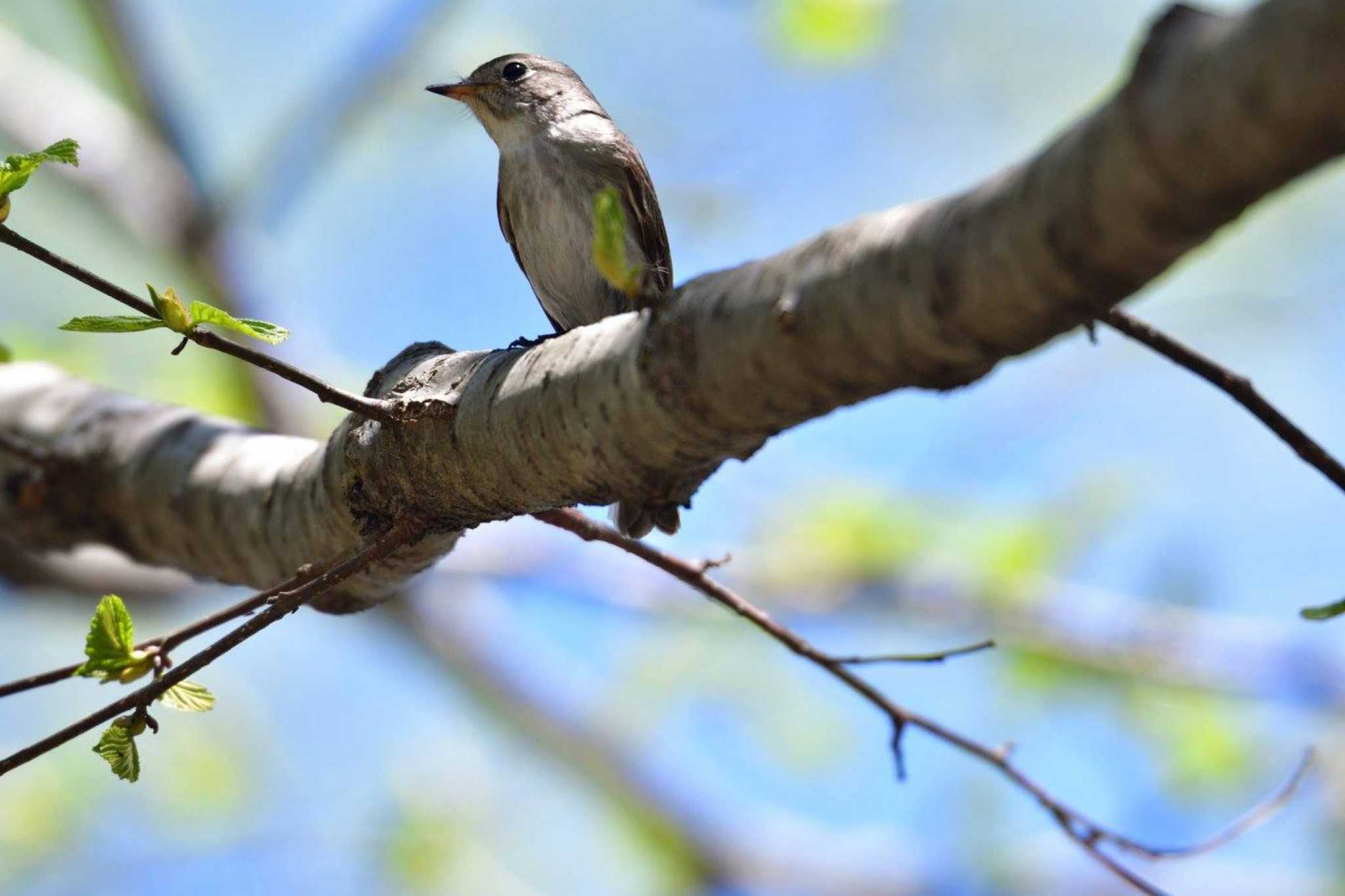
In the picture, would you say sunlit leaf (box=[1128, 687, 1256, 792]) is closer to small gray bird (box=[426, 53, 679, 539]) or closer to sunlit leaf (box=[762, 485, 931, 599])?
sunlit leaf (box=[762, 485, 931, 599])

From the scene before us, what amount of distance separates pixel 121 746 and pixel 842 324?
141cm

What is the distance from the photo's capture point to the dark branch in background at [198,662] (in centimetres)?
198

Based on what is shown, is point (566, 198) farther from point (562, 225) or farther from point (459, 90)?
point (459, 90)

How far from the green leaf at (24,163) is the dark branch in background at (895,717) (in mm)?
1172

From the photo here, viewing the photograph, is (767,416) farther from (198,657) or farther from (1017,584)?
(1017,584)

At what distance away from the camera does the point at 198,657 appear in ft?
6.81

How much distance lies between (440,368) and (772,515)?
633 cm

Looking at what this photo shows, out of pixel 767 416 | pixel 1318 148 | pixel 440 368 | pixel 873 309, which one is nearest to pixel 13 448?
pixel 440 368

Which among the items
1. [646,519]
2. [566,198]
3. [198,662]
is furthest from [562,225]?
[198,662]

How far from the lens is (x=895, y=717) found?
9.84ft

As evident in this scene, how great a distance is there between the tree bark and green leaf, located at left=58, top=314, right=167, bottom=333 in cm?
61

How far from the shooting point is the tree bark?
1.32m

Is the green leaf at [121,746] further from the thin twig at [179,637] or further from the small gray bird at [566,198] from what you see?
the small gray bird at [566,198]

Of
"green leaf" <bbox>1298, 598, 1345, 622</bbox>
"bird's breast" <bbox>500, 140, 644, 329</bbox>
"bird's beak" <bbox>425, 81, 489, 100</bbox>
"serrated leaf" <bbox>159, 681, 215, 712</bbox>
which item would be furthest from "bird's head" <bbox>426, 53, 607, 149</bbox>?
"green leaf" <bbox>1298, 598, 1345, 622</bbox>
